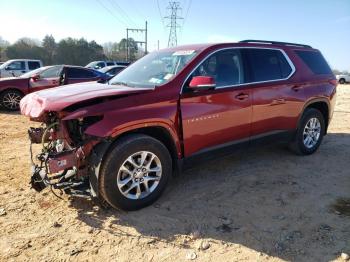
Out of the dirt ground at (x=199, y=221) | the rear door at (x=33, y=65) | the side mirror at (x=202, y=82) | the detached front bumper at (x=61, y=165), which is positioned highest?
the side mirror at (x=202, y=82)

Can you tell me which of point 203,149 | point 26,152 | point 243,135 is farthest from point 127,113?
point 26,152

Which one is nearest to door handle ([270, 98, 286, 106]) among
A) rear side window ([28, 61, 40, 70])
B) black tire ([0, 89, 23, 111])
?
black tire ([0, 89, 23, 111])

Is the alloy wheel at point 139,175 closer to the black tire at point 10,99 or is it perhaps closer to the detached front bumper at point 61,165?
the detached front bumper at point 61,165

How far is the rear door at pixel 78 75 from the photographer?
37.3ft

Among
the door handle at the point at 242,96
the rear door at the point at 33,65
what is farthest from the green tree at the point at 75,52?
the door handle at the point at 242,96

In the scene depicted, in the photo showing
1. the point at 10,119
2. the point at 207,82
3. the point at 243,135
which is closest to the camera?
the point at 207,82

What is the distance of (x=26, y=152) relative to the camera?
20.1 ft

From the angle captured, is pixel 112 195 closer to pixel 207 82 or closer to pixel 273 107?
pixel 207 82

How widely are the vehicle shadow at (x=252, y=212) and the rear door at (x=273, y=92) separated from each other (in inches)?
26.9

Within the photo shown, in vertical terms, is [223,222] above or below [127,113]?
below

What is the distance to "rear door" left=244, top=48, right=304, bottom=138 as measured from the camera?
16.4 ft

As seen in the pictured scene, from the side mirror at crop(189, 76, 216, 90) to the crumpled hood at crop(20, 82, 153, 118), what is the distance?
20.8 inches

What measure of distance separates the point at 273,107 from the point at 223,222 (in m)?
2.19

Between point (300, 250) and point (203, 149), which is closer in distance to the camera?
point (300, 250)
